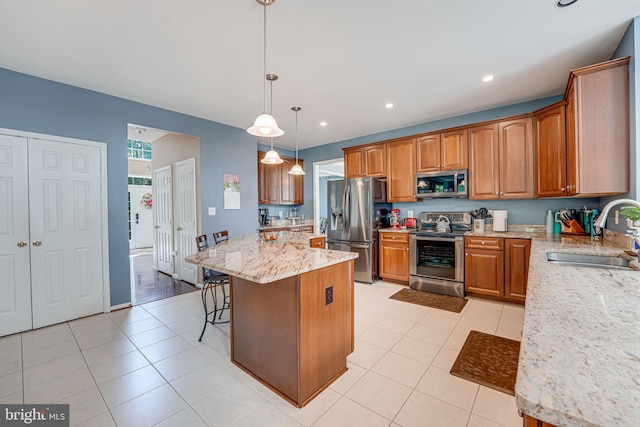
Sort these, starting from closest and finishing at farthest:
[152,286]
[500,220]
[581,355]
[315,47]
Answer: [581,355] < [315,47] < [500,220] < [152,286]

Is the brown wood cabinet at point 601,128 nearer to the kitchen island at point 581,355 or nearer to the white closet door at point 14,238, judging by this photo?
the kitchen island at point 581,355

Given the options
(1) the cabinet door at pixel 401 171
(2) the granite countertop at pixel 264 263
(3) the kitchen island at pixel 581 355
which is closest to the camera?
(3) the kitchen island at pixel 581 355

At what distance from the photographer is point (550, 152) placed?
315 centimetres

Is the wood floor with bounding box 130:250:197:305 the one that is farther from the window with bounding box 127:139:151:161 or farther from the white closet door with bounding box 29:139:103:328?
the window with bounding box 127:139:151:161

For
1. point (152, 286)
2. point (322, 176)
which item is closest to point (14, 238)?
point (152, 286)

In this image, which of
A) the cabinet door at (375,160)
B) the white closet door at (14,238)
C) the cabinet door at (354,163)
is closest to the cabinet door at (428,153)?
the cabinet door at (375,160)

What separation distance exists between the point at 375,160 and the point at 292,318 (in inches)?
146

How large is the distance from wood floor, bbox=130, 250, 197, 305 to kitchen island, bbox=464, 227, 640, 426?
434cm

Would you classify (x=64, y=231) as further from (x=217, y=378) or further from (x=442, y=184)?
(x=442, y=184)

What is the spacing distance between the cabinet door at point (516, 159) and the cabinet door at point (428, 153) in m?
0.83

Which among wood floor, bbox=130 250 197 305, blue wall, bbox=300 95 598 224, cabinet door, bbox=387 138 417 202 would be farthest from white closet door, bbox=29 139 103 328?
blue wall, bbox=300 95 598 224

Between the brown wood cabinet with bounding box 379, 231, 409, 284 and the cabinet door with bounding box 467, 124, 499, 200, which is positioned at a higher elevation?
the cabinet door with bounding box 467, 124, 499, 200

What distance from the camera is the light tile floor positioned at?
5.55ft

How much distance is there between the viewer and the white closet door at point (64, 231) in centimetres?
296
